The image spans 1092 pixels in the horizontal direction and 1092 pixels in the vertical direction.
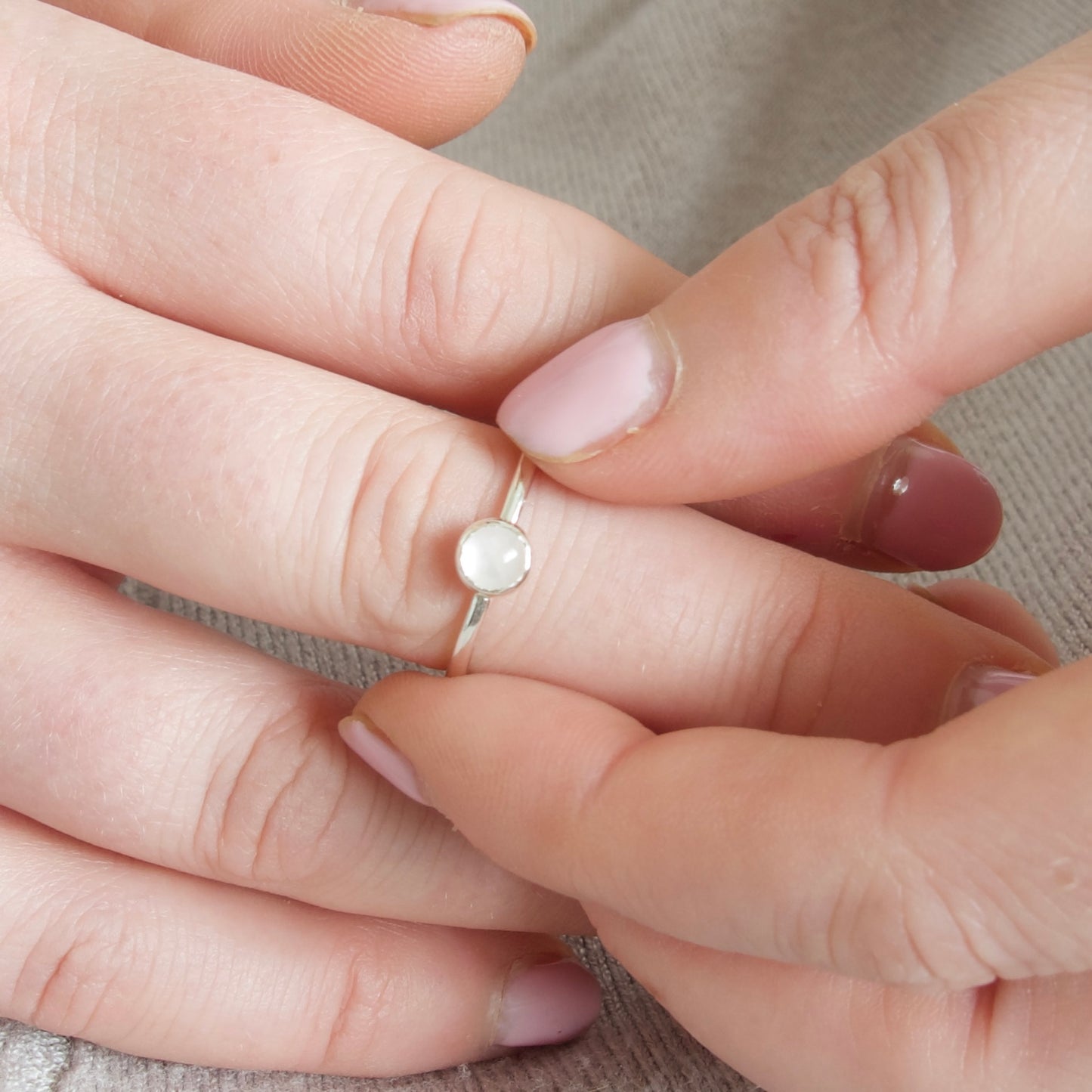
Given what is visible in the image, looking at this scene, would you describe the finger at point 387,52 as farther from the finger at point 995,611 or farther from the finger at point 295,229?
the finger at point 995,611

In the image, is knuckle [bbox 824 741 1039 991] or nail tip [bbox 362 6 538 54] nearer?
knuckle [bbox 824 741 1039 991]

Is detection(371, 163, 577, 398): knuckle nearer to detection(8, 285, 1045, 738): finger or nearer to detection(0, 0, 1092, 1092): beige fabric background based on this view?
detection(8, 285, 1045, 738): finger

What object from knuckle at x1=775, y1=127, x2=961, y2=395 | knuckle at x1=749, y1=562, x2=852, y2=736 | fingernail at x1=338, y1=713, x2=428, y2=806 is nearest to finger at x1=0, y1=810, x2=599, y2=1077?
fingernail at x1=338, y1=713, x2=428, y2=806

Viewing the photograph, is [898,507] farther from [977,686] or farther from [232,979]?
[232,979]

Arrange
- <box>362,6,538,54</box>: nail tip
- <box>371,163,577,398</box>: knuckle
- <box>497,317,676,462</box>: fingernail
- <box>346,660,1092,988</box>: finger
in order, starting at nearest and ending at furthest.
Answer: <box>346,660,1092,988</box>: finger
<box>497,317,676,462</box>: fingernail
<box>371,163,577,398</box>: knuckle
<box>362,6,538,54</box>: nail tip

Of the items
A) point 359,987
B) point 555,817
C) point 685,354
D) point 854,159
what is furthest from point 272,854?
point 854,159
